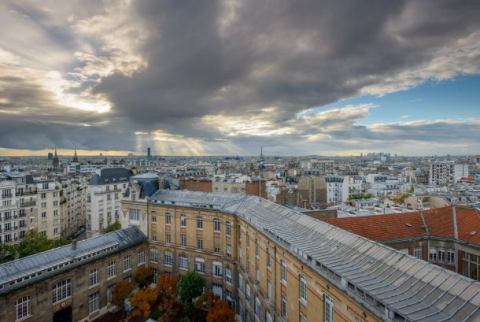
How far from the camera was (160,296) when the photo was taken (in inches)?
1515

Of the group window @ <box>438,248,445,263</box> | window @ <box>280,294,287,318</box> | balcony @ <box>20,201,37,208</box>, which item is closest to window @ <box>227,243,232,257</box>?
window @ <box>280,294,287,318</box>

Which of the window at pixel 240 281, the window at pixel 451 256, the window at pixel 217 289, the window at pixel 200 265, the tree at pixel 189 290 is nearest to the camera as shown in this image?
the window at pixel 451 256

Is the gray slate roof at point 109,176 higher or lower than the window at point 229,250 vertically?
higher

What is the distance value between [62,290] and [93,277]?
159 inches

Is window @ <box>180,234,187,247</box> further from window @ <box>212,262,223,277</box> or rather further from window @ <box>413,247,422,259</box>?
window @ <box>413,247,422,259</box>

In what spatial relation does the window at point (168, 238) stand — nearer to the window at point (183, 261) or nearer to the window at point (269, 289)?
the window at point (183, 261)

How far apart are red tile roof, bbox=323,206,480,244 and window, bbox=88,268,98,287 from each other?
2980 cm

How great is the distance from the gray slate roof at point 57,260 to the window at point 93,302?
4523 millimetres

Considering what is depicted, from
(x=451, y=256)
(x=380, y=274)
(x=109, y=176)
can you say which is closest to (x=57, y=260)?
(x=380, y=274)

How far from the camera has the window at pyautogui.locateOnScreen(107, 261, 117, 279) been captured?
38594 millimetres

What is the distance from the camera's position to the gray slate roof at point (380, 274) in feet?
39.4

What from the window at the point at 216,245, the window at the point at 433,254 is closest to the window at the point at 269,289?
the window at the point at 216,245

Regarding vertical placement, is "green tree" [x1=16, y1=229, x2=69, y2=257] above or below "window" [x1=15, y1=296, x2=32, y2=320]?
above

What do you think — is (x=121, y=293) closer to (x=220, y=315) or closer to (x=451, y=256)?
(x=220, y=315)
